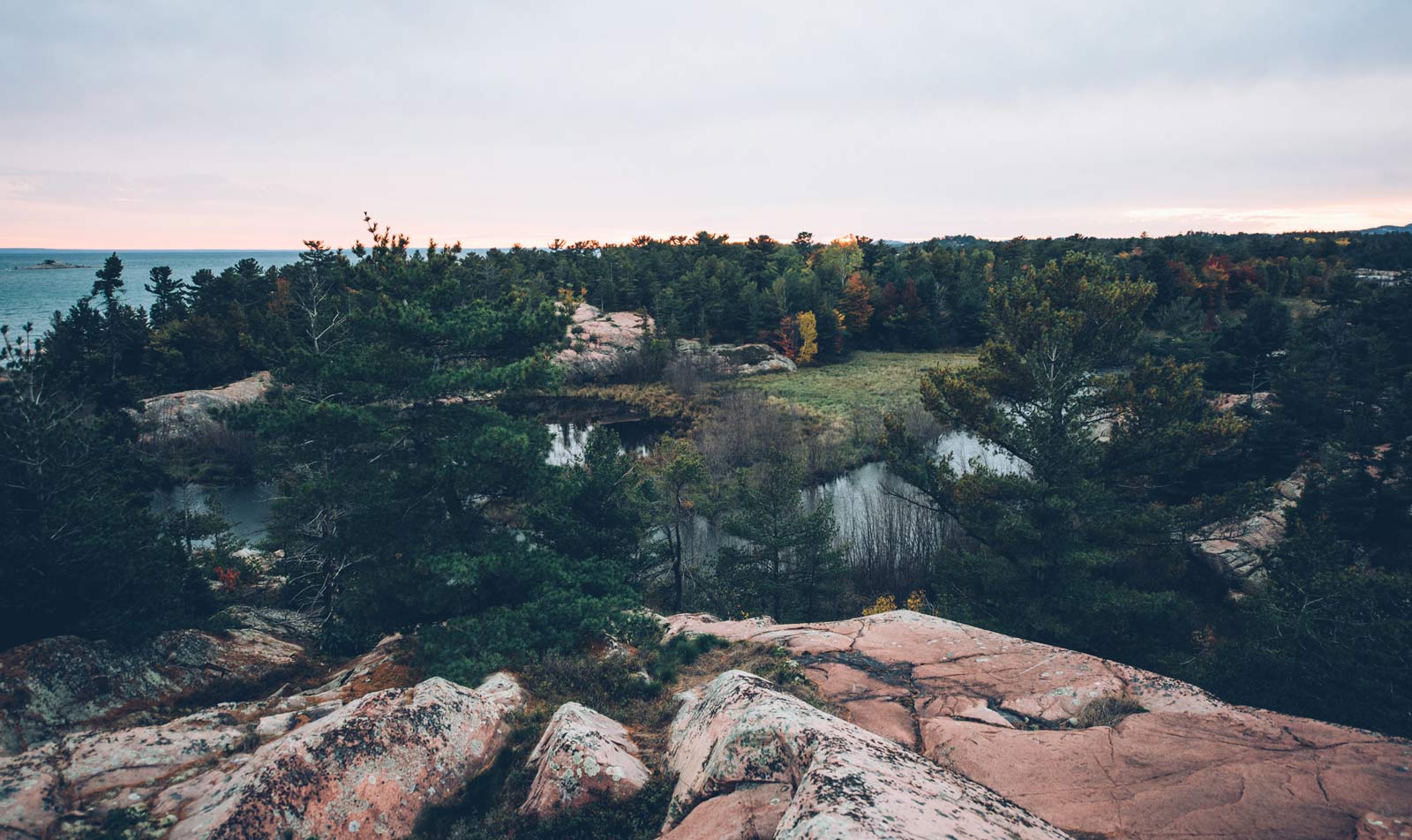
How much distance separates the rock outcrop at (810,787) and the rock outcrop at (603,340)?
53.0 m

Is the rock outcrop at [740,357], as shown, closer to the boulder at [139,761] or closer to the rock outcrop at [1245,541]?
the rock outcrop at [1245,541]

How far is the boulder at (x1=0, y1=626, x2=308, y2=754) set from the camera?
8.62 m

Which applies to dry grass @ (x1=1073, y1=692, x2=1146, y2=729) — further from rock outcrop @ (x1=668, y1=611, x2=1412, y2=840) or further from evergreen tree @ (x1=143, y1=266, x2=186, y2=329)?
evergreen tree @ (x1=143, y1=266, x2=186, y2=329)

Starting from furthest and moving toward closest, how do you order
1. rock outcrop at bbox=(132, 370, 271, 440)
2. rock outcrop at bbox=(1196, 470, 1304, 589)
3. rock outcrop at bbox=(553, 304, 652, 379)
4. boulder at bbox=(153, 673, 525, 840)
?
rock outcrop at bbox=(553, 304, 652, 379), rock outcrop at bbox=(132, 370, 271, 440), rock outcrop at bbox=(1196, 470, 1304, 589), boulder at bbox=(153, 673, 525, 840)

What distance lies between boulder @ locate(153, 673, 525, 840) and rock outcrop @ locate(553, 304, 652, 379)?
5144 centimetres

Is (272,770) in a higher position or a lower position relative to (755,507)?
higher

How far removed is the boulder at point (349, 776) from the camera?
5.49 metres

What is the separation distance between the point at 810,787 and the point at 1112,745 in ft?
16.1

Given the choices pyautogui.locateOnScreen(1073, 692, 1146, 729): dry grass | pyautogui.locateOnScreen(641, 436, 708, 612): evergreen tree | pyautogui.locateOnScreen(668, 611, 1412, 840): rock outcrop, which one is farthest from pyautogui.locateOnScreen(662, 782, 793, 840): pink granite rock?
pyautogui.locateOnScreen(641, 436, 708, 612): evergreen tree

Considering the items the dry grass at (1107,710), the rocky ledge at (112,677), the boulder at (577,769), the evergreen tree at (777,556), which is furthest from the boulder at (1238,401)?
the rocky ledge at (112,677)

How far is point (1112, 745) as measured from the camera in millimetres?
7043

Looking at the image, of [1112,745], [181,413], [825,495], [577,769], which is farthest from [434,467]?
[181,413]

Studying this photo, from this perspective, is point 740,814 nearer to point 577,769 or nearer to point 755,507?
point 577,769

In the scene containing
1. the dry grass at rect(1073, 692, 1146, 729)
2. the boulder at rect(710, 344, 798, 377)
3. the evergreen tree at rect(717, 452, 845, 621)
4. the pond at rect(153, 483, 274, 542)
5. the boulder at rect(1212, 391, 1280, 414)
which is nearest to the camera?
the dry grass at rect(1073, 692, 1146, 729)
